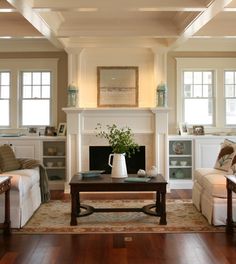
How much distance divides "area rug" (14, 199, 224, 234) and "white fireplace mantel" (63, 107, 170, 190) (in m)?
1.29

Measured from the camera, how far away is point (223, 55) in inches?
290

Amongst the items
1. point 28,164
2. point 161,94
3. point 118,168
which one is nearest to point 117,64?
point 161,94

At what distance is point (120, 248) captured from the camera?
12.5 ft

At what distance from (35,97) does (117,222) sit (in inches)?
144

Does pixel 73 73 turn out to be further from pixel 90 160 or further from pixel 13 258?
pixel 13 258

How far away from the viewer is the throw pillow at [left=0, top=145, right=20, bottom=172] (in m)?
5.28

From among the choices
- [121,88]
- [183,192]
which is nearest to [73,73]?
[121,88]

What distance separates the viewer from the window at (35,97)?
24.3 ft

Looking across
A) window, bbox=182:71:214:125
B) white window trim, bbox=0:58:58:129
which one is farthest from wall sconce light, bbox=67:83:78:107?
window, bbox=182:71:214:125

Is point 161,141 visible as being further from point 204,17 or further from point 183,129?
point 204,17

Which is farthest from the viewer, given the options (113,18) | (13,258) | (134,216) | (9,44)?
(9,44)

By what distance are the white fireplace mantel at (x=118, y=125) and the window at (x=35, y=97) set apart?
0.86m

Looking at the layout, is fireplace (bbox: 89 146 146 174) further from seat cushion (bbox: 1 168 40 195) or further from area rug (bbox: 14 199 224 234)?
seat cushion (bbox: 1 168 40 195)

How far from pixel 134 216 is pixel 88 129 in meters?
2.33
